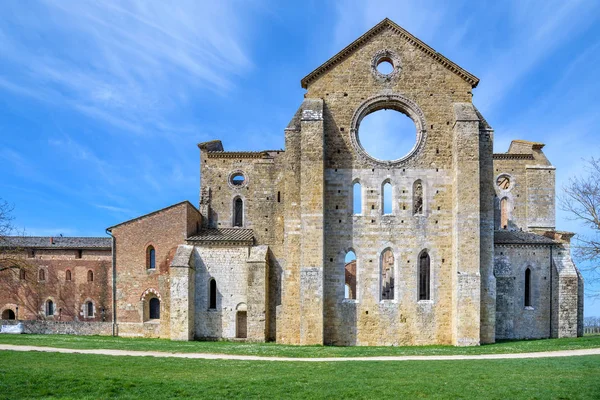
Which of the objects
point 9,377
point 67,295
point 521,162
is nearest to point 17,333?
point 67,295

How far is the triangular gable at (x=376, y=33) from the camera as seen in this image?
26000mm

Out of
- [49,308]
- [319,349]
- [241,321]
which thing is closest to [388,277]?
[241,321]

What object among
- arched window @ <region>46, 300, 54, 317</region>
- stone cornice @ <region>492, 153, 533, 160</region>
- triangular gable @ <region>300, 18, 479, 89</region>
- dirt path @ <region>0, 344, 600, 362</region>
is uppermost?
triangular gable @ <region>300, 18, 479, 89</region>

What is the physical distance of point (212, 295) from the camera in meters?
27.6

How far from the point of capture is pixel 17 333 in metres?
29.6

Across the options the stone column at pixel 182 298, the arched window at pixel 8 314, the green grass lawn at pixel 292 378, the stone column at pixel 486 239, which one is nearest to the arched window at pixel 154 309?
the stone column at pixel 182 298

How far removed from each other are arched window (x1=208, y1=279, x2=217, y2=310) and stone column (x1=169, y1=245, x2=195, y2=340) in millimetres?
928

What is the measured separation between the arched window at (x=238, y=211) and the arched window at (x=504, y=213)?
1793cm

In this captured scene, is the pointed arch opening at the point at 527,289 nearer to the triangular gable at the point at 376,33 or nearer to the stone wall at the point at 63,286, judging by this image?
the triangular gable at the point at 376,33

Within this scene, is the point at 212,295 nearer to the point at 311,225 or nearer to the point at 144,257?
the point at 144,257

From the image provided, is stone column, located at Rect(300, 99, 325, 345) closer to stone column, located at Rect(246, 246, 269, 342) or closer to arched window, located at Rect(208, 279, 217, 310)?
stone column, located at Rect(246, 246, 269, 342)

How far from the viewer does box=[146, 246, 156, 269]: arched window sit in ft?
96.3

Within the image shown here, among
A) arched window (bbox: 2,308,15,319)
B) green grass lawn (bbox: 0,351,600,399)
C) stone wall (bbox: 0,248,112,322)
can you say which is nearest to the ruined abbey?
stone wall (bbox: 0,248,112,322)

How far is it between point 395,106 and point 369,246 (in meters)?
7.47
